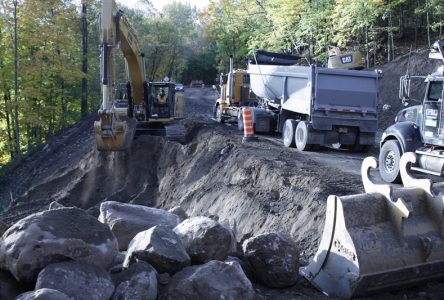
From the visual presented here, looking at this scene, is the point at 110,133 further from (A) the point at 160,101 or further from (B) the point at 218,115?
(B) the point at 218,115

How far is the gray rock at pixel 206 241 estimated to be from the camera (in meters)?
5.36

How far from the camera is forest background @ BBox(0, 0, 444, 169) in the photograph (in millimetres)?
25188

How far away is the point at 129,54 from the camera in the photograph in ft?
58.3

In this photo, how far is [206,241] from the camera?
17.6 feet

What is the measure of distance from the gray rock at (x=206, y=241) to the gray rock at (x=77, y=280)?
3.57 ft

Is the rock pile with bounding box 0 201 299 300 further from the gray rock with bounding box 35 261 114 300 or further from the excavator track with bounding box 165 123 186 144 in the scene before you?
the excavator track with bounding box 165 123 186 144

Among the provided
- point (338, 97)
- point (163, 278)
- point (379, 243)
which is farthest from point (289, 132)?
point (163, 278)

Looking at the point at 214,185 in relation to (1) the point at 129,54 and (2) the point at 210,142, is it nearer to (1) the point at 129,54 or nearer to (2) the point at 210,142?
(2) the point at 210,142

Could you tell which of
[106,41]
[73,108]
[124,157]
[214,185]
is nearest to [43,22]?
[73,108]

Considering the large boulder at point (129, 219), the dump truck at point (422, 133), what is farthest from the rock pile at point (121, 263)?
the dump truck at point (422, 133)

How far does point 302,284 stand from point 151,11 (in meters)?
54.3

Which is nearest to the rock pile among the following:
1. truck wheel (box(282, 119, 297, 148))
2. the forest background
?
truck wheel (box(282, 119, 297, 148))

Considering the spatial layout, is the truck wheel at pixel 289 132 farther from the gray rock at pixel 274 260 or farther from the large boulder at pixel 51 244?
the large boulder at pixel 51 244

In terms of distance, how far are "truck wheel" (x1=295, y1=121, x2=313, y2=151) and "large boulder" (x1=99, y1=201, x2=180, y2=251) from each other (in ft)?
25.1
